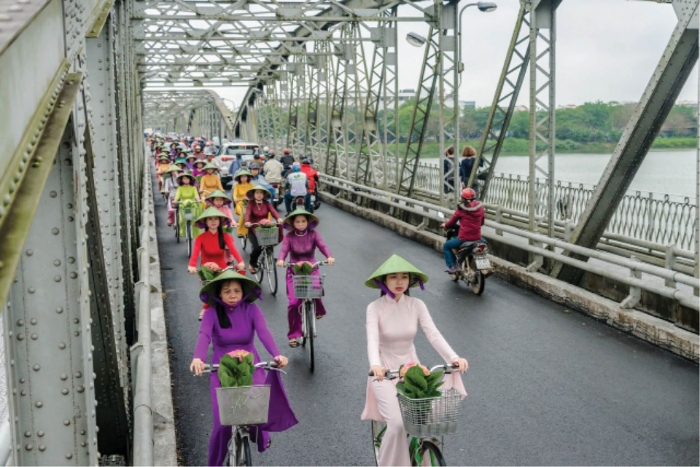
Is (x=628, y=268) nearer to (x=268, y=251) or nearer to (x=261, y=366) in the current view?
(x=268, y=251)

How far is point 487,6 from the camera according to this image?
664 inches

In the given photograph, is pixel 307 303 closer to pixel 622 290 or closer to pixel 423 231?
pixel 622 290

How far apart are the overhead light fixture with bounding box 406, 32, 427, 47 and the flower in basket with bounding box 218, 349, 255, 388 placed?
1360 cm

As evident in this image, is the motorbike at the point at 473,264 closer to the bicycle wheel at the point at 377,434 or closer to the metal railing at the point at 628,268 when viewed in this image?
the metal railing at the point at 628,268

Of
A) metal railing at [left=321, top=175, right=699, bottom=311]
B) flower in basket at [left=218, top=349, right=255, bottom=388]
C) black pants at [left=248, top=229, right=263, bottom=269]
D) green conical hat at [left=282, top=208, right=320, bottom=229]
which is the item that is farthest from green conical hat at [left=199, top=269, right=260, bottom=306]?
black pants at [left=248, top=229, right=263, bottom=269]

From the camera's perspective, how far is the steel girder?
9.18 meters

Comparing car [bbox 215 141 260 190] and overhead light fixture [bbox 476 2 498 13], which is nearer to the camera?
overhead light fixture [bbox 476 2 498 13]

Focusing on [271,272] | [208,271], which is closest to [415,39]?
[271,272]

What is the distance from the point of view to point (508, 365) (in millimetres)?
8852

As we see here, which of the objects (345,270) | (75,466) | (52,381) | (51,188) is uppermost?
(51,188)

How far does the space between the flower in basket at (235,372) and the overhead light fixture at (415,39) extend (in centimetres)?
1360

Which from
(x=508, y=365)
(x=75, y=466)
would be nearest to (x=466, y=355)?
(x=508, y=365)

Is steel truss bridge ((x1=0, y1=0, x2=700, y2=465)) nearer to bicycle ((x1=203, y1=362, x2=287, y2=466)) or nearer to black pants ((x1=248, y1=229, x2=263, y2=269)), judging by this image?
bicycle ((x1=203, y1=362, x2=287, y2=466))

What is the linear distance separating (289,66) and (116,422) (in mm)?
35944
